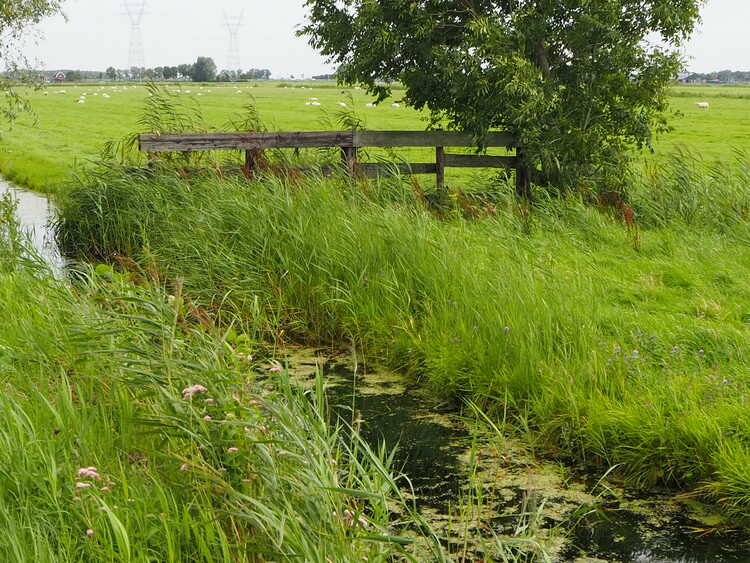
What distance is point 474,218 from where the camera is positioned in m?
10.3

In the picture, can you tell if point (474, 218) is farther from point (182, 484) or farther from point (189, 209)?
A: point (182, 484)

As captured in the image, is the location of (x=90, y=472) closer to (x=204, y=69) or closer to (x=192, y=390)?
(x=192, y=390)

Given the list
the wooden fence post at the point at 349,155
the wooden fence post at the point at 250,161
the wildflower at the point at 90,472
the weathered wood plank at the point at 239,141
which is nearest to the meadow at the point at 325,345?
the wildflower at the point at 90,472

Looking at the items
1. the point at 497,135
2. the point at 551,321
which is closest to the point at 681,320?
the point at 551,321

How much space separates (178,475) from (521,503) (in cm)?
216

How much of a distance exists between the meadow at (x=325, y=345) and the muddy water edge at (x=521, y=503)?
157mm

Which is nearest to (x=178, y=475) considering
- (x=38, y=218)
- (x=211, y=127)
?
(x=211, y=127)

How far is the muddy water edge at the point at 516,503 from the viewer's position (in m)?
4.52

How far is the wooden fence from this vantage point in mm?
12188

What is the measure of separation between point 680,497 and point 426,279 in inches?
133

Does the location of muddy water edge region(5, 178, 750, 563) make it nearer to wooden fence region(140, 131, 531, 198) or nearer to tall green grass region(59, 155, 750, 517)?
tall green grass region(59, 155, 750, 517)

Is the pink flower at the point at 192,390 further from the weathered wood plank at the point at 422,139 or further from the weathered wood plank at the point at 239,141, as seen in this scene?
the weathered wood plank at the point at 422,139

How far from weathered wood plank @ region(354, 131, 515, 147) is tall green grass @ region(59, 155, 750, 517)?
1.68m

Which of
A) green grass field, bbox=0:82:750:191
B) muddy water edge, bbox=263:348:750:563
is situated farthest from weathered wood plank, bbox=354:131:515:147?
muddy water edge, bbox=263:348:750:563
